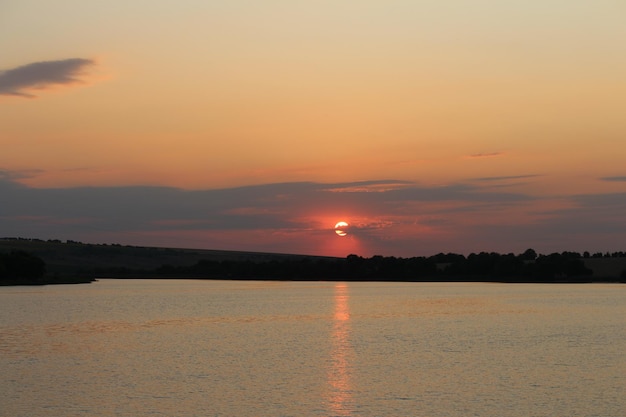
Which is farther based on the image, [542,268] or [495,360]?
[542,268]

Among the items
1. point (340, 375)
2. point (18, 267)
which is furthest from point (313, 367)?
point (18, 267)

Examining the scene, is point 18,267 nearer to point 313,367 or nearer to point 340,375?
point 313,367

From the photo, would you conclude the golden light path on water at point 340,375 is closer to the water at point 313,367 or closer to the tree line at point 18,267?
the water at point 313,367

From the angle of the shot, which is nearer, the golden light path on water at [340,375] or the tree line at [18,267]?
the golden light path on water at [340,375]

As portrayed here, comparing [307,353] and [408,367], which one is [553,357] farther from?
[307,353]

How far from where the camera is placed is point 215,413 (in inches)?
1335

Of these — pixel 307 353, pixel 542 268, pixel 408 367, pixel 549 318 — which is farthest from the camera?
pixel 542 268

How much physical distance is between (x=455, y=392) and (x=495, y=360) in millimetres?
12179

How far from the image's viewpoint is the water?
116 feet

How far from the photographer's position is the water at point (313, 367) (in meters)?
35.4

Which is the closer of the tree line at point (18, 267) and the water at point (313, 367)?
the water at point (313, 367)

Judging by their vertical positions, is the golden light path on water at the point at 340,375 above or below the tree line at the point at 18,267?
below

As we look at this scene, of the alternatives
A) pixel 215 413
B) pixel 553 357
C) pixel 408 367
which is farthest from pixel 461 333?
pixel 215 413

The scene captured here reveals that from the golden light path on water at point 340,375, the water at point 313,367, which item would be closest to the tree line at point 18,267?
the water at point 313,367
